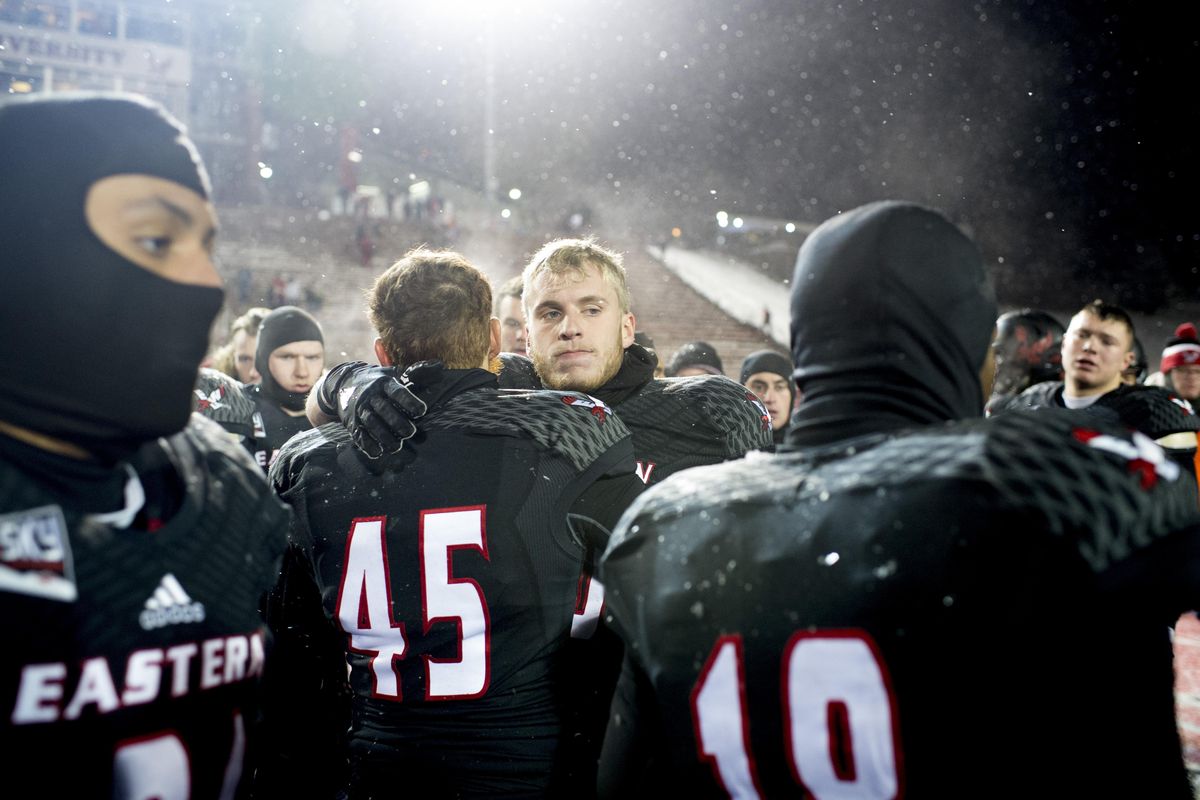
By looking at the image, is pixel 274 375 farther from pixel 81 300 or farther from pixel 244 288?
pixel 244 288

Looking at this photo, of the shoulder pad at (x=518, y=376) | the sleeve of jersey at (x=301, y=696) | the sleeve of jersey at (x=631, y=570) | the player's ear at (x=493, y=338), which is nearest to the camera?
the sleeve of jersey at (x=631, y=570)

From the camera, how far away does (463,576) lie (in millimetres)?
2105

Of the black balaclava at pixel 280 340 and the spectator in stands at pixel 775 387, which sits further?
the spectator in stands at pixel 775 387

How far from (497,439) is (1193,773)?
3848 millimetres

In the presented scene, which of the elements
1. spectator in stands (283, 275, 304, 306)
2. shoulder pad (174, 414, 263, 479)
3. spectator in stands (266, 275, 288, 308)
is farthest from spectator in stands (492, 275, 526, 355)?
spectator in stands (266, 275, 288, 308)

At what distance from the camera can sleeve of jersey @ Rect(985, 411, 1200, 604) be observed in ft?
3.69

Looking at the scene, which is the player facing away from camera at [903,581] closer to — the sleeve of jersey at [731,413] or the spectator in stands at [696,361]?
the sleeve of jersey at [731,413]

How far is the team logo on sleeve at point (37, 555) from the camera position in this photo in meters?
1.10

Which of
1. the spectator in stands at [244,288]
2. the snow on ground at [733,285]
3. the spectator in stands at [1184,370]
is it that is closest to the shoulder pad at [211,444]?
the spectator in stands at [1184,370]

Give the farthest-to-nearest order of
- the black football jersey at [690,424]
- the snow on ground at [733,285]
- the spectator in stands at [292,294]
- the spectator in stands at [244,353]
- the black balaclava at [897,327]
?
1. the snow on ground at [733,285]
2. the spectator in stands at [292,294]
3. the spectator in stands at [244,353]
4. the black football jersey at [690,424]
5. the black balaclava at [897,327]

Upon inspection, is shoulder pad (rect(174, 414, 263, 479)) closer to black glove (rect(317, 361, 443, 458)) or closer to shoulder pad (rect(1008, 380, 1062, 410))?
black glove (rect(317, 361, 443, 458))

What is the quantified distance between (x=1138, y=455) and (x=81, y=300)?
1547mm

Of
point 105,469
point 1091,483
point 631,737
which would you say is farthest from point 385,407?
point 1091,483

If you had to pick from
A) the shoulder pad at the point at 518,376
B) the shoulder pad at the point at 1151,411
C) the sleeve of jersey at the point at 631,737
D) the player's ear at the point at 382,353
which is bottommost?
the sleeve of jersey at the point at 631,737
